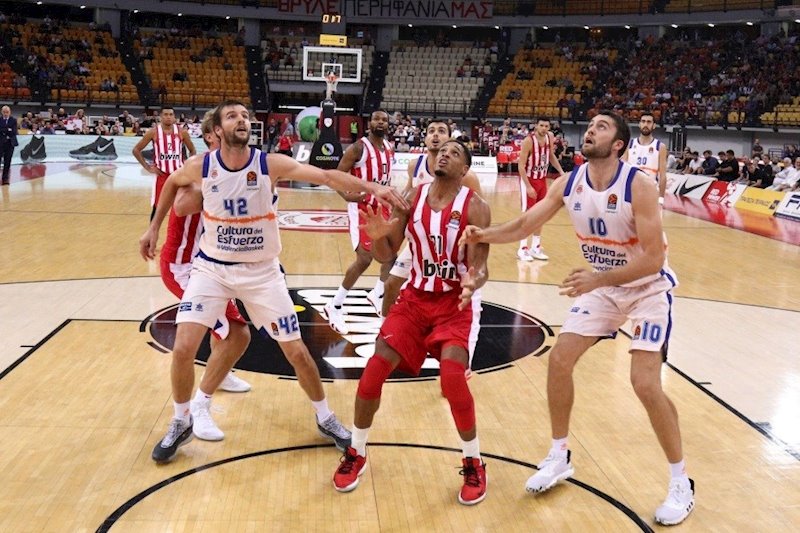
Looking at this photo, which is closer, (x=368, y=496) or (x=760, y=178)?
(x=368, y=496)

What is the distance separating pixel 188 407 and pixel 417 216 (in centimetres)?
187

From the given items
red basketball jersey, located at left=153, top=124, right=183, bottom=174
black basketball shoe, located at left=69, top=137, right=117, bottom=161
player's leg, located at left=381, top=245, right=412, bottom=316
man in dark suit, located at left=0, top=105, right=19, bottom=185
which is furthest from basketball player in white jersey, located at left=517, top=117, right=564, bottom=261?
black basketball shoe, located at left=69, top=137, right=117, bottom=161

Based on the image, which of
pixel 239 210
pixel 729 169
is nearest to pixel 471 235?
pixel 239 210

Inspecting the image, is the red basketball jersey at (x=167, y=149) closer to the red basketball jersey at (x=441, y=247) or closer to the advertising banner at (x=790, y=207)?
the red basketball jersey at (x=441, y=247)

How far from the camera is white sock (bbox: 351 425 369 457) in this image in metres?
4.79

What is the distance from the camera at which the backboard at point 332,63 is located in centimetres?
3562

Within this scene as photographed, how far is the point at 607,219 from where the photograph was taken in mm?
4707

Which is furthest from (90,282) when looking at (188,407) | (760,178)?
(760,178)

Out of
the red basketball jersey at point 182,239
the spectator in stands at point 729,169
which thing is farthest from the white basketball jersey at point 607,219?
the spectator in stands at point 729,169

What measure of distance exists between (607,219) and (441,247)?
37.8 inches

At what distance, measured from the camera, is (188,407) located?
5.26 m

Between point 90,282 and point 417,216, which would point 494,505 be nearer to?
point 417,216

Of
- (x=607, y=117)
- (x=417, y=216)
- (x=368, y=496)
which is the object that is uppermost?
(x=607, y=117)

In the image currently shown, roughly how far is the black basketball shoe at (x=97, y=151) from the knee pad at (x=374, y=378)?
84.0 feet
